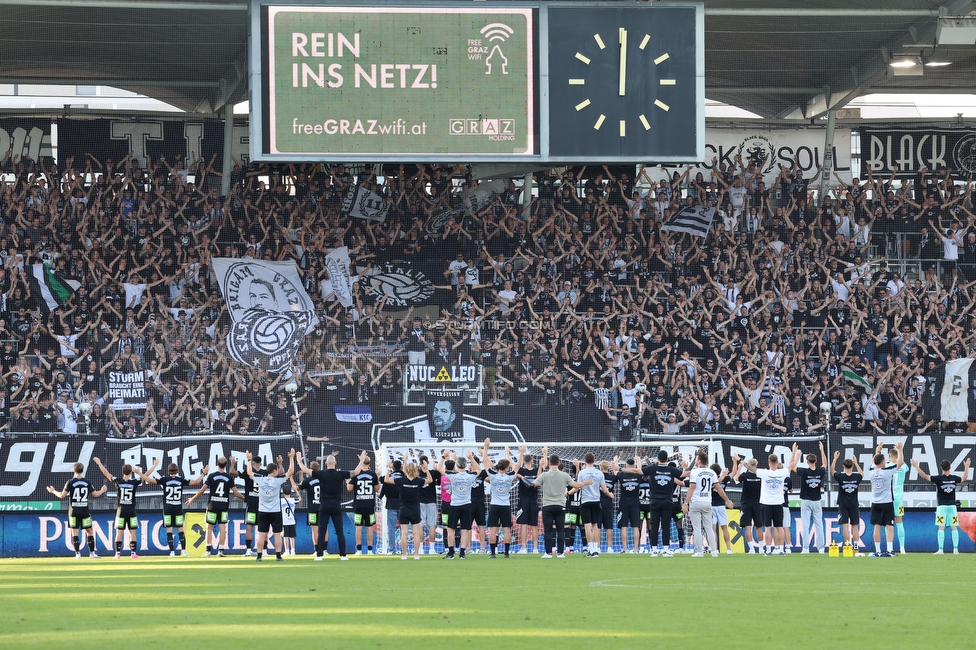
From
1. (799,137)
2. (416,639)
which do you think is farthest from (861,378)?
(416,639)

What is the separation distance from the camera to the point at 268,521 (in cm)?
2062

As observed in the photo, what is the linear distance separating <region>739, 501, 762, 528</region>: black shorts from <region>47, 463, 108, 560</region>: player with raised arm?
10599 millimetres

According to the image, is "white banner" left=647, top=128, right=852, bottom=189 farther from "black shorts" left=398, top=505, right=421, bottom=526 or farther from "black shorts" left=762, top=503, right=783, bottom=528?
"black shorts" left=398, top=505, right=421, bottom=526

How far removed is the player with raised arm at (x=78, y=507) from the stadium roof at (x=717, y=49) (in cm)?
949

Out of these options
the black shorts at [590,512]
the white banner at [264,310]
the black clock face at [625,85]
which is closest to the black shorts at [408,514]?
the black shorts at [590,512]

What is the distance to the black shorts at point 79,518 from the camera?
870 inches

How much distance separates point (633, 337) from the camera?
1175 inches

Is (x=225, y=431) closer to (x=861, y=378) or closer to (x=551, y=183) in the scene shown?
(x=551, y=183)

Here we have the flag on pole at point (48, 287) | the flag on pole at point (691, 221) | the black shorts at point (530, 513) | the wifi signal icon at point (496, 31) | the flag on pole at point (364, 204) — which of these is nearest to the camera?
the black shorts at point (530, 513)

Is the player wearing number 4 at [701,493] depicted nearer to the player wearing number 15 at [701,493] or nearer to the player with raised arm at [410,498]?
the player wearing number 15 at [701,493]

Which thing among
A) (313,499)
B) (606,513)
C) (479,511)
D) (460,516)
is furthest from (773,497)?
(313,499)

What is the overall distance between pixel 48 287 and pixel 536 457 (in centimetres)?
1126

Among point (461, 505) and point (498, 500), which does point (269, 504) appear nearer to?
point (461, 505)

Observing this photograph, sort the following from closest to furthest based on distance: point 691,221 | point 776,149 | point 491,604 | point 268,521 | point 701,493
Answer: point 491,604 < point 701,493 < point 268,521 < point 691,221 < point 776,149
